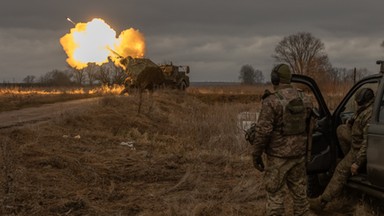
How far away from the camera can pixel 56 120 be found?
50.4ft

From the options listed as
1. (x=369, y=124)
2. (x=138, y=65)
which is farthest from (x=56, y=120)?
(x=138, y=65)

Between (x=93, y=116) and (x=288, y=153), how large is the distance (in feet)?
41.0

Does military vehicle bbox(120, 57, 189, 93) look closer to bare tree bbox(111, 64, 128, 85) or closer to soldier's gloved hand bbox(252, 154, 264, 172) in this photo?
bare tree bbox(111, 64, 128, 85)

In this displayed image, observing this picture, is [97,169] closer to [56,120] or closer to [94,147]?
[94,147]

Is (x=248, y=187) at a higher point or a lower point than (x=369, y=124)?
lower

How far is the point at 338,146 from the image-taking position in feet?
21.5

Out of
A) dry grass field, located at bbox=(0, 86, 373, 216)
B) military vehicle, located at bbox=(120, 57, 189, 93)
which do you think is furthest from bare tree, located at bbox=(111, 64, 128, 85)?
dry grass field, located at bbox=(0, 86, 373, 216)

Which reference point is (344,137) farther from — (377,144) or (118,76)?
(118,76)

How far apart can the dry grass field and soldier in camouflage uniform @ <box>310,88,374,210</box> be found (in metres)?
0.44

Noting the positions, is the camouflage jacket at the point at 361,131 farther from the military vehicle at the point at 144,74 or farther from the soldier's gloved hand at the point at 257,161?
the military vehicle at the point at 144,74

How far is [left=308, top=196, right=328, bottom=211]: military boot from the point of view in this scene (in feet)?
21.5

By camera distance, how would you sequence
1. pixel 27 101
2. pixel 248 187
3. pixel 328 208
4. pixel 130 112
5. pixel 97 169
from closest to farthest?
pixel 328 208, pixel 248 187, pixel 97 169, pixel 130 112, pixel 27 101

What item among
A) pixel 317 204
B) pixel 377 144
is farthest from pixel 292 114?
pixel 317 204

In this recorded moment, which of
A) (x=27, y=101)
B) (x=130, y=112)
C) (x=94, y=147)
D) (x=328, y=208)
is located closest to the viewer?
(x=328, y=208)
